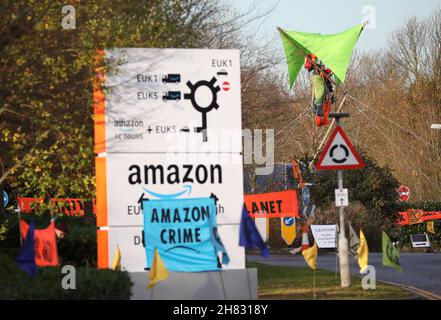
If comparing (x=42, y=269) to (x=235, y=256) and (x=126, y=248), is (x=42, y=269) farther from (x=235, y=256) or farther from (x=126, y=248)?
(x=235, y=256)

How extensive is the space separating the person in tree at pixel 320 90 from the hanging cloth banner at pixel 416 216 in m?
14.2

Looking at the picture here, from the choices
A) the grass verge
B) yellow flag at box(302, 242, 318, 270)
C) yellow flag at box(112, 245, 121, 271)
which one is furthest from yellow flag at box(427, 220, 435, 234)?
yellow flag at box(112, 245, 121, 271)

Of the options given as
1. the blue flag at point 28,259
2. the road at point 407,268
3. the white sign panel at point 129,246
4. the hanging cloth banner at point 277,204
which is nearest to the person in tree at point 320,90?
the hanging cloth banner at point 277,204

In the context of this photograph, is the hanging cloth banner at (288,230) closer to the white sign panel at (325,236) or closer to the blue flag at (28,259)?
the white sign panel at (325,236)

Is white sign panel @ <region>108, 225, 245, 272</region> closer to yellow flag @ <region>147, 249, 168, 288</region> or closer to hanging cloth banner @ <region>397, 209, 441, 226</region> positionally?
yellow flag @ <region>147, 249, 168, 288</region>

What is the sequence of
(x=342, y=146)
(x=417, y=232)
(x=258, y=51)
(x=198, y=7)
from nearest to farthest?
1. (x=342, y=146)
2. (x=198, y=7)
3. (x=258, y=51)
4. (x=417, y=232)

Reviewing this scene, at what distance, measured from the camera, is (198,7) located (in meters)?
27.4

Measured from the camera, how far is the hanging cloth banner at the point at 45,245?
1368cm

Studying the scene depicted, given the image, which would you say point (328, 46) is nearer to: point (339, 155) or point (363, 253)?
point (339, 155)

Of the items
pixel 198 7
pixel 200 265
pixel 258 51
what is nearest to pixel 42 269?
pixel 200 265

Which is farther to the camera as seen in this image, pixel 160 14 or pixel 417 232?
pixel 417 232

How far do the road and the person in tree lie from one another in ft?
13.7

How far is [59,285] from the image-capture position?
12.1 metres
